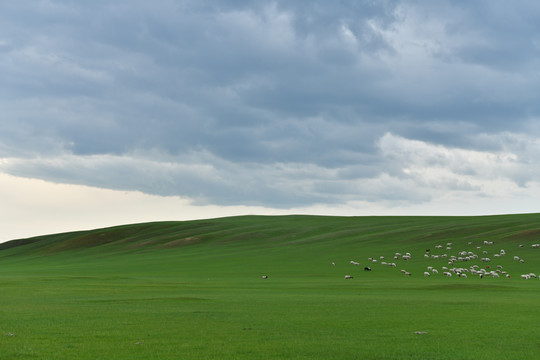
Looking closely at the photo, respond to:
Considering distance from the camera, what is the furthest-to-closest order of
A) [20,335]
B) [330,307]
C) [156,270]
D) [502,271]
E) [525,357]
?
[156,270], [502,271], [330,307], [20,335], [525,357]

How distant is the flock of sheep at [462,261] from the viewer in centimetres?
6384

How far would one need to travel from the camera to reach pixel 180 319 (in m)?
24.4

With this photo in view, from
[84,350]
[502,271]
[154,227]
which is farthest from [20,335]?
[154,227]

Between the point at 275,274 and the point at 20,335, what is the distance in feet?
165

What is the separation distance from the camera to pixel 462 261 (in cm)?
7488

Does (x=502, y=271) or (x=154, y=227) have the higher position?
(x=154, y=227)

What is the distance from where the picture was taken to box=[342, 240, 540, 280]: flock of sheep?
209 ft

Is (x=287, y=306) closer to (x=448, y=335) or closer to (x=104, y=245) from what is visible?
(x=448, y=335)

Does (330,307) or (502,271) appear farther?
(502,271)

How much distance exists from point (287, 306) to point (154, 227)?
5560 inches

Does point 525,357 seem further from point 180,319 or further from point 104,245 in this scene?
point 104,245

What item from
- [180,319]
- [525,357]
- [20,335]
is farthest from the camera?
[180,319]

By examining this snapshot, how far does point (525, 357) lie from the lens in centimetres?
1620

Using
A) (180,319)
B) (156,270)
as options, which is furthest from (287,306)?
(156,270)
